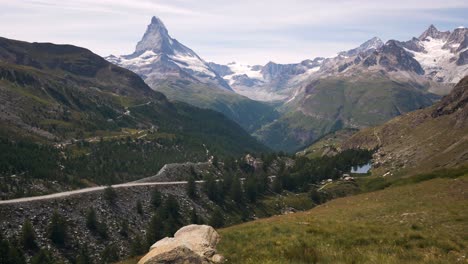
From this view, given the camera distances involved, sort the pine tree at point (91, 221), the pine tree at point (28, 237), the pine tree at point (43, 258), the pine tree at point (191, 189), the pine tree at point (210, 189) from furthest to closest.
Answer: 1. the pine tree at point (210, 189)
2. the pine tree at point (191, 189)
3. the pine tree at point (91, 221)
4. the pine tree at point (28, 237)
5. the pine tree at point (43, 258)

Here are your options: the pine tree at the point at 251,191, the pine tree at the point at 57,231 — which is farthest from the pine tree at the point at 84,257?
the pine tree at the point at 251,191

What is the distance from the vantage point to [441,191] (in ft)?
187

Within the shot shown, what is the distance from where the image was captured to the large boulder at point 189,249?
22453 millimetres

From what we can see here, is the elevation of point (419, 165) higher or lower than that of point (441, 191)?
lower

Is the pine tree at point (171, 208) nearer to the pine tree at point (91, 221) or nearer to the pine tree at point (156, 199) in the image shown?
the pine tree at point (156, 199)

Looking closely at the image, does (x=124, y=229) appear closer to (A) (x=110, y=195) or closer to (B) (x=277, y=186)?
(A) (x=110, y=195)

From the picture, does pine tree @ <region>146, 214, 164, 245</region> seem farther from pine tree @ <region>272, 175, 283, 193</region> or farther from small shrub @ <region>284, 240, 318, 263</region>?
small shrub @ <region>284, 240, 318, 263</region>

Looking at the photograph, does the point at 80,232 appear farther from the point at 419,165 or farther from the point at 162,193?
the point at 419,165

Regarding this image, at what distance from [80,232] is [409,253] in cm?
8999

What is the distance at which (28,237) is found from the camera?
281ft

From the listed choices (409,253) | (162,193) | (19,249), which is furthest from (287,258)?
(162,193)

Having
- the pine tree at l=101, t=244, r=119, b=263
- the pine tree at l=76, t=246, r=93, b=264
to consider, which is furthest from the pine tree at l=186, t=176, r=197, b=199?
the pine tree at l=76, t=246, r=93, b=264

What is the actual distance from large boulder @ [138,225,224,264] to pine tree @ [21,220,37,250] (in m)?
68.6

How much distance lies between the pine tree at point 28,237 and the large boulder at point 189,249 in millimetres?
68578
